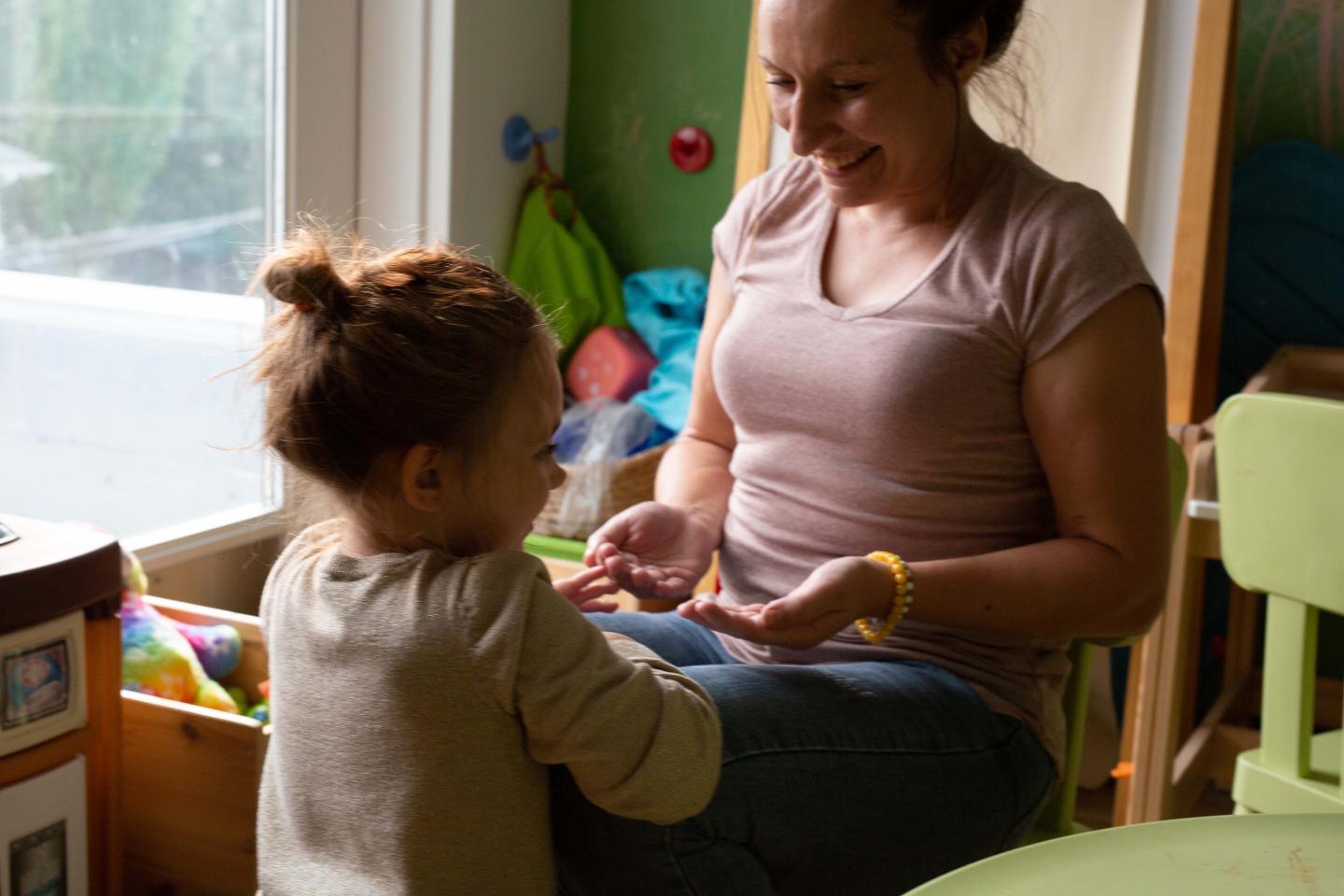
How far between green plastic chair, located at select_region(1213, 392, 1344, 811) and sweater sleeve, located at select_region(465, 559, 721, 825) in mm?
597

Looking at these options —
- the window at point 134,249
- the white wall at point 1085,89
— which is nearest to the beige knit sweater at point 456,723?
the window at point 134,249

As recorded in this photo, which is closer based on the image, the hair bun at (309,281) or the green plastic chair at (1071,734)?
the hair bun at (309,281)

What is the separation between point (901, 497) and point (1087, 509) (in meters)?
0.15

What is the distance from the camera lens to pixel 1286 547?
124 centimetres

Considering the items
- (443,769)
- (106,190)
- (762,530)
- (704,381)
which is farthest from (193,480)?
(443,769)

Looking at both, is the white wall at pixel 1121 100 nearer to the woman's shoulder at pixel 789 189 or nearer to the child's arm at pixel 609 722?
the woman's shoulder at pixel 789 189

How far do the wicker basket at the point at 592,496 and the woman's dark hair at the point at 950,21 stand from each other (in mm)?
1070

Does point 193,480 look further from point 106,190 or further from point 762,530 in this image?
point 762,530

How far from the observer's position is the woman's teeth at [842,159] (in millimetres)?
1198

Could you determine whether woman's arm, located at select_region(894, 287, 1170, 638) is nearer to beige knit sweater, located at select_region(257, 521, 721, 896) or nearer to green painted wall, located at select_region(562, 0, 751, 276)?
beige knit sweater, located at select_region(257, 521, 721, 896)

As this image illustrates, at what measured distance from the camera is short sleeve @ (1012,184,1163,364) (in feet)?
3.53

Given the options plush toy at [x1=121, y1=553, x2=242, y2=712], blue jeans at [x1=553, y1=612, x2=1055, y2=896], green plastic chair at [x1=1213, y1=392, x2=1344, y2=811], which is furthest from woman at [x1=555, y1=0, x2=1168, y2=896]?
plush toy at [x1=121, y1=553, x2=242, y2=712]

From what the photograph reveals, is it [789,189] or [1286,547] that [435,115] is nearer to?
[789,189]

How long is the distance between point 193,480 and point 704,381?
89 cm
